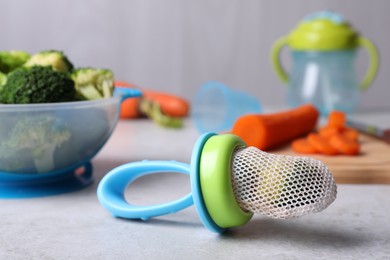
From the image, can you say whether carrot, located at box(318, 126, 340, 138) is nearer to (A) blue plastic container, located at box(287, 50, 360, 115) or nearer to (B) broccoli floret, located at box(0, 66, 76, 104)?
(A) blue plastic container, located at box(287, 50, 360, 115)

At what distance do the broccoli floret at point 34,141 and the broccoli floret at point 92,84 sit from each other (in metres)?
A: 0.11

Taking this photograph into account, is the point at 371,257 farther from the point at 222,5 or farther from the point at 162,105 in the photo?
the point at 222,5

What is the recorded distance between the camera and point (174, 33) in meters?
2.59

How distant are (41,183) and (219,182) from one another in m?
0.38

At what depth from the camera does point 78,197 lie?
881 mm

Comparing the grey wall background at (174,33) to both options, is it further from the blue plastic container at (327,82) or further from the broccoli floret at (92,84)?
the broccoli floret at (92,84)

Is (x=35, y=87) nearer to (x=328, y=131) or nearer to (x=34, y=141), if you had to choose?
(x=34, y=141)

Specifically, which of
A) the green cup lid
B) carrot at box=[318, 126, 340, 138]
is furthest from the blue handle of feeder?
the green cup lid

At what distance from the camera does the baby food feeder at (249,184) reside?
628 millimetres

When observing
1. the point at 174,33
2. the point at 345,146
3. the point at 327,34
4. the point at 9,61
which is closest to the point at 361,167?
the point at 345,146

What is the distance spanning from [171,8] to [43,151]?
1.81m

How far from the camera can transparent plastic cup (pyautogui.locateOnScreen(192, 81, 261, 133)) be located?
1.56 m

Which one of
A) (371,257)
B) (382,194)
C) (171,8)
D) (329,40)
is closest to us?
(371,257)

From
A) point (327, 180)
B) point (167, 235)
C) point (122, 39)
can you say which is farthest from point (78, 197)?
point (122, 39)
